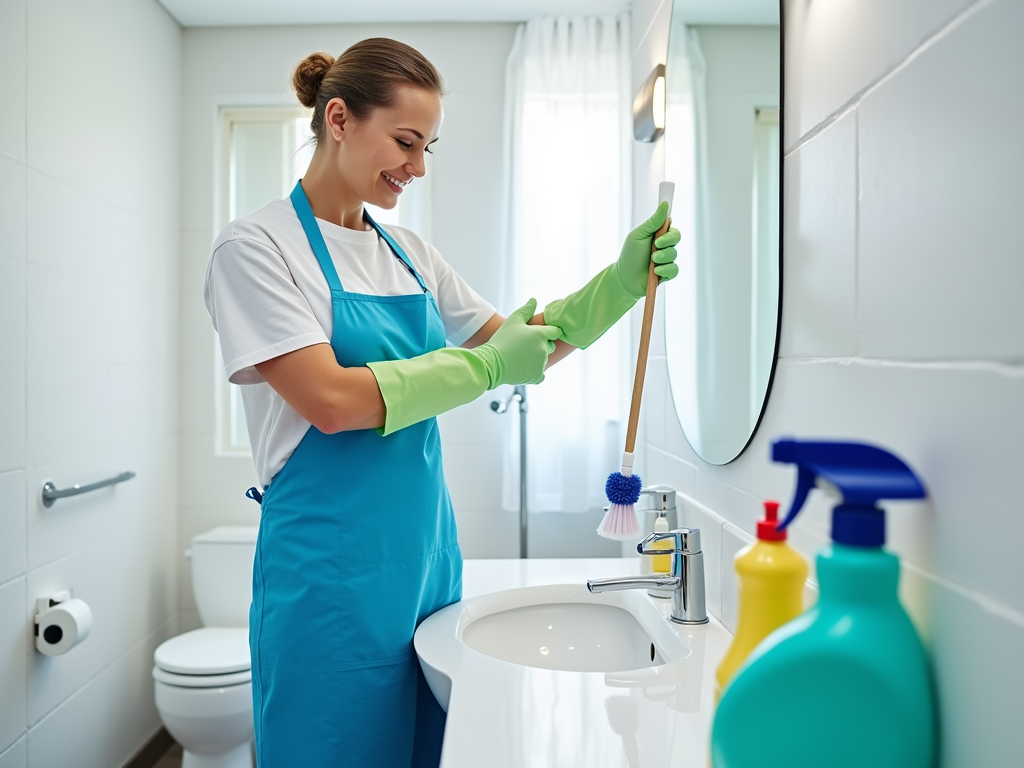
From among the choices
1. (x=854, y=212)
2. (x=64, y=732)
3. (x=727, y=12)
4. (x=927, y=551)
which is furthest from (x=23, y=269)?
(x=927, y=551)

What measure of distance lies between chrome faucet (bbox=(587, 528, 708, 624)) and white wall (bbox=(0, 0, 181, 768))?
1.41 metres

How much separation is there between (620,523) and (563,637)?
1.24ft

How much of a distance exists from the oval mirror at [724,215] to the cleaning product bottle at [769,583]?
451 millimetres

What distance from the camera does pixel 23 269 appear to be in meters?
1.81

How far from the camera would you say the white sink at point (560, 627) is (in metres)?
1.24

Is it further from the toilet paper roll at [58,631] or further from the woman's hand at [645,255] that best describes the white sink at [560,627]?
the toilet paper roll at [58,631]

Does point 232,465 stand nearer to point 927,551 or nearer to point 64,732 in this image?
point 64,732

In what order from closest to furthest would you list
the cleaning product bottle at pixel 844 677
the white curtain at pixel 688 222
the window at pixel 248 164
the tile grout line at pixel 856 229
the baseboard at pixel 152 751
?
the cleaning product bottle at pixel 844 677 → the tile grout line at pixel 856 229 → the white curtain at pixel 688 222 → the baseboard at pixel 152 751 → the window at pixel 248 164

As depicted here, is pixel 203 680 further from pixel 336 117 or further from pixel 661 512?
pixel 336 117

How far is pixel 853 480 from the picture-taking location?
1.77ft

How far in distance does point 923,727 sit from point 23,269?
77.1 inches

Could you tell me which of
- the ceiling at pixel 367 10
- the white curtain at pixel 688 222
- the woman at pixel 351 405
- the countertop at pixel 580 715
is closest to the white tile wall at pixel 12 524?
the woman at pixel 351 405

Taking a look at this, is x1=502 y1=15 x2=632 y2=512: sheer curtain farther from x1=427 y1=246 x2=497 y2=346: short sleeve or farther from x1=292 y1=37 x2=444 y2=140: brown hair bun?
x1=292 y1=37 x2=444 y2=140: brown hair bun

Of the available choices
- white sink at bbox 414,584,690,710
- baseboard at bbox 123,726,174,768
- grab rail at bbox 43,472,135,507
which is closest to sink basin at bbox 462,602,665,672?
white sink at bbox 414,584,690,710
